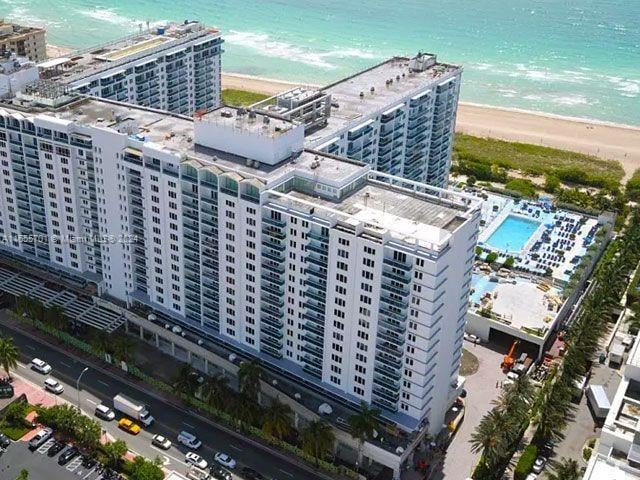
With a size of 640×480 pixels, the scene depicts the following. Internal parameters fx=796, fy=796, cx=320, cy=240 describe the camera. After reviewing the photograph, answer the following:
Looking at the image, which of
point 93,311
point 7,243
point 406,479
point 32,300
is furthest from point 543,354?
point 7,243

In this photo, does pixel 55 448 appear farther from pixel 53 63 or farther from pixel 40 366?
pixel 53 63

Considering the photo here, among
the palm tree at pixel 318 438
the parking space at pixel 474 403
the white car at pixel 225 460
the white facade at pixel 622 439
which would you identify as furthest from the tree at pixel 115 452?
the white facade at pixel 622 439

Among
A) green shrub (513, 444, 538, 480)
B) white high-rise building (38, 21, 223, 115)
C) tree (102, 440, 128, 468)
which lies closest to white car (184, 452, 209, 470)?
tree (102, 440, 128, 468)

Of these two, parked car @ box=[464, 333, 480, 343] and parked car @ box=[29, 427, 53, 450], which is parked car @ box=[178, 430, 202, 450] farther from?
parked car @ box=[464, 333, 480, 343]

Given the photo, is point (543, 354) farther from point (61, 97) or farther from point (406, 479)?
point (61, 97)

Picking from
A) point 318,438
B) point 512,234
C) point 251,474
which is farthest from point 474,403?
point 512,234
